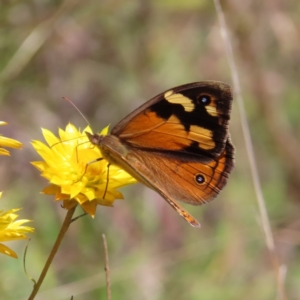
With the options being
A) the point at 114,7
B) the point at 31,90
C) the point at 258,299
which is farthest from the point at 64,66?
the point at 258,299

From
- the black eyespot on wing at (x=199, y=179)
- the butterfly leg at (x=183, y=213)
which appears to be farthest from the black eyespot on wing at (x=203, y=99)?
the butterfly leg at (x=183, y=213)

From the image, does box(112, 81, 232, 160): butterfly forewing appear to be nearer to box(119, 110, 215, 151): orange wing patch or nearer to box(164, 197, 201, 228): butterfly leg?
box(119, 110, 215, 151): orange wing patch

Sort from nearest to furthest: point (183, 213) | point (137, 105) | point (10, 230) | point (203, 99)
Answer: point (10, 230), point (183, 213), point (203, 99), point (137, 105)

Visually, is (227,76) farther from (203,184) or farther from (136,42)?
(203,184)

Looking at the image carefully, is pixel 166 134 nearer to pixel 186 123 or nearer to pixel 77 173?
pixel 186 123

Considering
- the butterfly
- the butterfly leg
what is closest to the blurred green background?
the butterfly

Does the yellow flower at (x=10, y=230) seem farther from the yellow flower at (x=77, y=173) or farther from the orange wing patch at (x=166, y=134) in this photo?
the orange wing patch at (x=166, y=134)

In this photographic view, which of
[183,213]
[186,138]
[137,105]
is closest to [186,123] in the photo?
[186,138]
